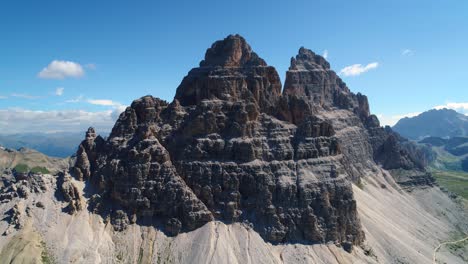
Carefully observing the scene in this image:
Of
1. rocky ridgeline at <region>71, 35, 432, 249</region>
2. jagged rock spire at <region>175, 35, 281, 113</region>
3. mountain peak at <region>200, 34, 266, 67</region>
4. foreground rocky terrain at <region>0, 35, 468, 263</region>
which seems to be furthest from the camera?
mountain peak at <region>200, 34, 266, 67</region>

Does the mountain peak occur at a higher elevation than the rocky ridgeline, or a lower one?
higher

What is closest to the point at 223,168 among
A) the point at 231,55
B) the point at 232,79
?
the point at 232,79

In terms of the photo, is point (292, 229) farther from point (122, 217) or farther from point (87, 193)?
point (87, 193)

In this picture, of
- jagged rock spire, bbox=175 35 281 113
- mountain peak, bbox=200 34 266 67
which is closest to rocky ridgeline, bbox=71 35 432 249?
jagged rock spire, bbox=175 35 281 113

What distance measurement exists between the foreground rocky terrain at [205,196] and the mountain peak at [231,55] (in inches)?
487

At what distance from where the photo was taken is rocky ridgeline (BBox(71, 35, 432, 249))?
14662 centimetres

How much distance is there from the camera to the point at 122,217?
143750mm

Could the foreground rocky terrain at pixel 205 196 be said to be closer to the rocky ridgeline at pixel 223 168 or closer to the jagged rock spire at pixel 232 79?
the rocky ridgeline at pixel 223 168

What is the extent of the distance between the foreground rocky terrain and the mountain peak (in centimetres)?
1236

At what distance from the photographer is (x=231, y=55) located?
188 meters

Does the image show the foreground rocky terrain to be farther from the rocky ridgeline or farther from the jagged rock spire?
the jagged rock spire

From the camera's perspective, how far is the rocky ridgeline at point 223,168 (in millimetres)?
146625

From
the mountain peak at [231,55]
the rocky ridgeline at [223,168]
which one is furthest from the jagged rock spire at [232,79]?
the rocky ridgeline at [223,168]

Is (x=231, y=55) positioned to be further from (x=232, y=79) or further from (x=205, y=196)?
(x=205, y=196)
